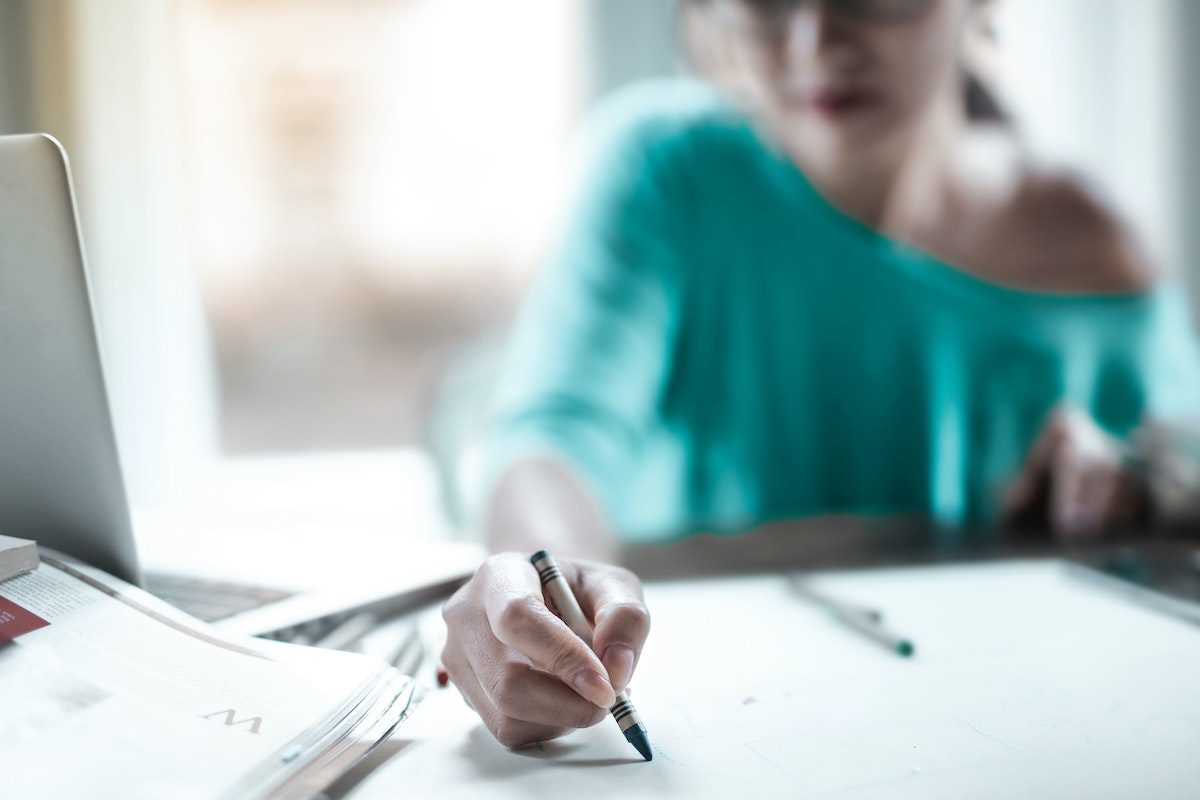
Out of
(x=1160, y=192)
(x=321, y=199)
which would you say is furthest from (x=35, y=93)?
(x=1160, y=192)

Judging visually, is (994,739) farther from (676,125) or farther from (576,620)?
(676,125)

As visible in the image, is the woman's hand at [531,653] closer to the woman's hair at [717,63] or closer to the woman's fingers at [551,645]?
the woman's fingers at [551,645]

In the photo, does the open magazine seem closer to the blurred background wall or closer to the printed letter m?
the printed letter m

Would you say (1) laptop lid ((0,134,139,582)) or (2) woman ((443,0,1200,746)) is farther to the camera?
(2) woman ((443,0,1200,746))

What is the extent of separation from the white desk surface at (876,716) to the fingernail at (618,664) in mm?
38

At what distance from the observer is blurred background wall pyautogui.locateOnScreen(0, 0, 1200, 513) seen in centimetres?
168

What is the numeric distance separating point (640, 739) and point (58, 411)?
330 mm

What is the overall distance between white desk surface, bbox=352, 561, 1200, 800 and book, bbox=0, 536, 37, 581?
0.69 feet

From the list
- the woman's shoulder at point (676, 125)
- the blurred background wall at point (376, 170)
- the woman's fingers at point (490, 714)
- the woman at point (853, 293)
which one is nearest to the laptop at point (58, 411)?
the woman's fingers at point (490, 714)

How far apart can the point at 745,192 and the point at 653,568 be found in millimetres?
776

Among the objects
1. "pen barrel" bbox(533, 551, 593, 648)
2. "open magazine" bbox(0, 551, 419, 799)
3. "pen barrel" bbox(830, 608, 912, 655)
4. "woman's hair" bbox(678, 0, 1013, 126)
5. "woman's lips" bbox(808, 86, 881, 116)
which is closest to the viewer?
"open magazine" bbox(0, 551, 419, 799)

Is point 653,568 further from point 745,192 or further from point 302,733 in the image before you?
point 745,192

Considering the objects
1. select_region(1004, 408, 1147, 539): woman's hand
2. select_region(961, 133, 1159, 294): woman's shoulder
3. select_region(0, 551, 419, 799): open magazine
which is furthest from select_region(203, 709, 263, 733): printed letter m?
select_region(961, 133, 1159, 294): woman's shoulder

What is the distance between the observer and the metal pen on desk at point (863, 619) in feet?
1.81
